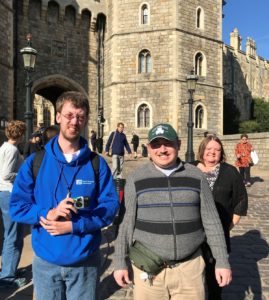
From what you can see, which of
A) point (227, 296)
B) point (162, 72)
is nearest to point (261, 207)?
point (227, 296)

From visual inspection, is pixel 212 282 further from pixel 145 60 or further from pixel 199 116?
pixel 145 60

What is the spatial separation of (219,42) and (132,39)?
17.2 ft

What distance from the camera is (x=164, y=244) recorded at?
2.04 m

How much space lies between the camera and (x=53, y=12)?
2173cm

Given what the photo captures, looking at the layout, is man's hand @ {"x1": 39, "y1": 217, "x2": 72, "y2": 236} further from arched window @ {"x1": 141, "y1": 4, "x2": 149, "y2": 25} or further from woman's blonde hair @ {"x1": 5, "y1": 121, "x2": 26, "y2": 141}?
arched window @ {"x1": 141, "y1": 4, "x2": 149, "y2": 25}

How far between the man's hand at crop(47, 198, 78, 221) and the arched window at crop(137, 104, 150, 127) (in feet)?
62.8

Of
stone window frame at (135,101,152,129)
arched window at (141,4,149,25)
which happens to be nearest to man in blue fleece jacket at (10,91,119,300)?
stone window frame at (135,101,152,129)

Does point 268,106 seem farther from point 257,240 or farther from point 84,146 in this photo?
point 84,146

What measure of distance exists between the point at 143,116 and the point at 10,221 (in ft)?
57.9

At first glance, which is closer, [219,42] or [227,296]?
[227,296]

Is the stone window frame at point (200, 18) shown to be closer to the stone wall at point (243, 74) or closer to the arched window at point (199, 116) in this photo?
the arched window at point (199, 116)

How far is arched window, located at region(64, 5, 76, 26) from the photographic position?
22125mm

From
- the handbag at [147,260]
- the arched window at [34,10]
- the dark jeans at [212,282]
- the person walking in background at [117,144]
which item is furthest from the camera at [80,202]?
the arched window at [34,10]

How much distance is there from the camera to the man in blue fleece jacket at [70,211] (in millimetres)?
1877
